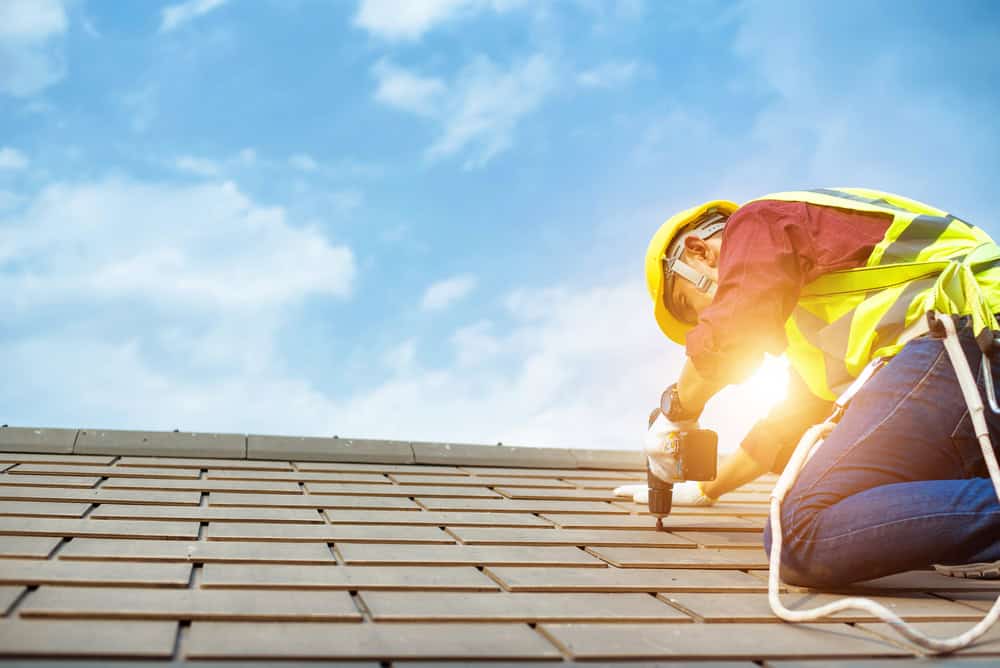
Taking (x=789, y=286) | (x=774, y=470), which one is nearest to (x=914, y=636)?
(x=789, y=286)

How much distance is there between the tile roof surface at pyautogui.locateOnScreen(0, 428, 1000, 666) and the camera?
5.04 feet

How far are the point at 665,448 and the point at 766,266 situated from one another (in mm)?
674

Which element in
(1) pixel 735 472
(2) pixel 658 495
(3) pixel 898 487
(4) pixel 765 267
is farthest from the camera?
(1) pixel 735 472

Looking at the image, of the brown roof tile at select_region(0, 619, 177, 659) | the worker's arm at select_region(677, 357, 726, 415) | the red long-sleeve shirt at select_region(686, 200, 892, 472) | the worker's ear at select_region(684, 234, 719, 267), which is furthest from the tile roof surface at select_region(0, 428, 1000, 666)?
the worker's ear at select_region(684, 234, 719, 267)

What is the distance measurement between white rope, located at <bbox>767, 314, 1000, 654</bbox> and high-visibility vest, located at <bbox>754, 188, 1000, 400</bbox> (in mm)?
152

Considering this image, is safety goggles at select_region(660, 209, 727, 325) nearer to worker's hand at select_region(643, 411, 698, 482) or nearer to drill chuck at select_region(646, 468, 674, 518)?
worker's hand at select_region(643, 411, 698, 482)

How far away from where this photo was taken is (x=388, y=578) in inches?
77.2

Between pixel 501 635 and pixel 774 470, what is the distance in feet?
7.07

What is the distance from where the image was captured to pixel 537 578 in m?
2.07

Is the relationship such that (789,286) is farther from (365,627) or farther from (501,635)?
(365,627)

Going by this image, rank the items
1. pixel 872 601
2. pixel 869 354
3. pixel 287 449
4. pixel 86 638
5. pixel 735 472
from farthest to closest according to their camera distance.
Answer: pixel 287 449 → pixel 735 472 → pixel 869 354 → pixel 872 601 → pixel 86 638

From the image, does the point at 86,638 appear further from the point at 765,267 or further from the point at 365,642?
the point at 765,267

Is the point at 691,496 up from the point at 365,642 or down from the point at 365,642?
up

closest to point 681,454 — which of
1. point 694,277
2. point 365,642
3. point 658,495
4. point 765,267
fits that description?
point 658,495
